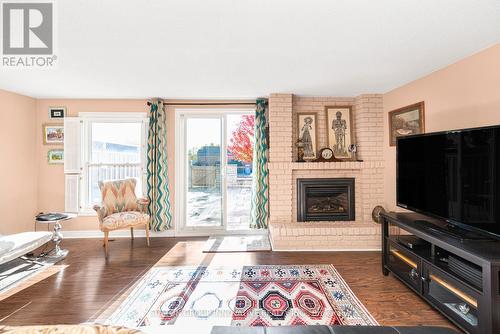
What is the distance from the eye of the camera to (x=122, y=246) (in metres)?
3.61

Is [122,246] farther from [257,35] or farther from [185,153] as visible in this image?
[257,35]

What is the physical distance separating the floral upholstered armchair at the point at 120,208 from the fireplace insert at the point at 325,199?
2466mm

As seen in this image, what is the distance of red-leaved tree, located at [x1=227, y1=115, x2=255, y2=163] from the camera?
4.23 metres

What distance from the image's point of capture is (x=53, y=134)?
400 centimetres

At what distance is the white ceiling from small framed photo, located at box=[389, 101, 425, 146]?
40 centimetres

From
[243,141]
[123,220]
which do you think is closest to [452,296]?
[243,141]

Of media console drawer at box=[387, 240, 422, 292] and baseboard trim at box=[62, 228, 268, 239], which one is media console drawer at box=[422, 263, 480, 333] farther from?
baseboard trim at box=[62, 228, 268, 239]

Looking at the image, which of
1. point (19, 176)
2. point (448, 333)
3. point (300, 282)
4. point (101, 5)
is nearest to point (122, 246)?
point (19, 176)

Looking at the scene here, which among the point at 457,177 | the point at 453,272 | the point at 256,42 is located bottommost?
the point at 453,272

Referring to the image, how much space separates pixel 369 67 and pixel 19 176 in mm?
5272

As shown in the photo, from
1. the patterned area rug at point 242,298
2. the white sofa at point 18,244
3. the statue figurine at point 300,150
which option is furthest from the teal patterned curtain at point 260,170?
the white sofa at point 18,244

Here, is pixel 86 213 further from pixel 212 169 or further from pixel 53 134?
pixel 212 169

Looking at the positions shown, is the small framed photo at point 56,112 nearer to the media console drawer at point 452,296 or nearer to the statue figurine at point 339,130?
the statue figurine at point 339,130

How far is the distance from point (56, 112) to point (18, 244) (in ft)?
7.86
